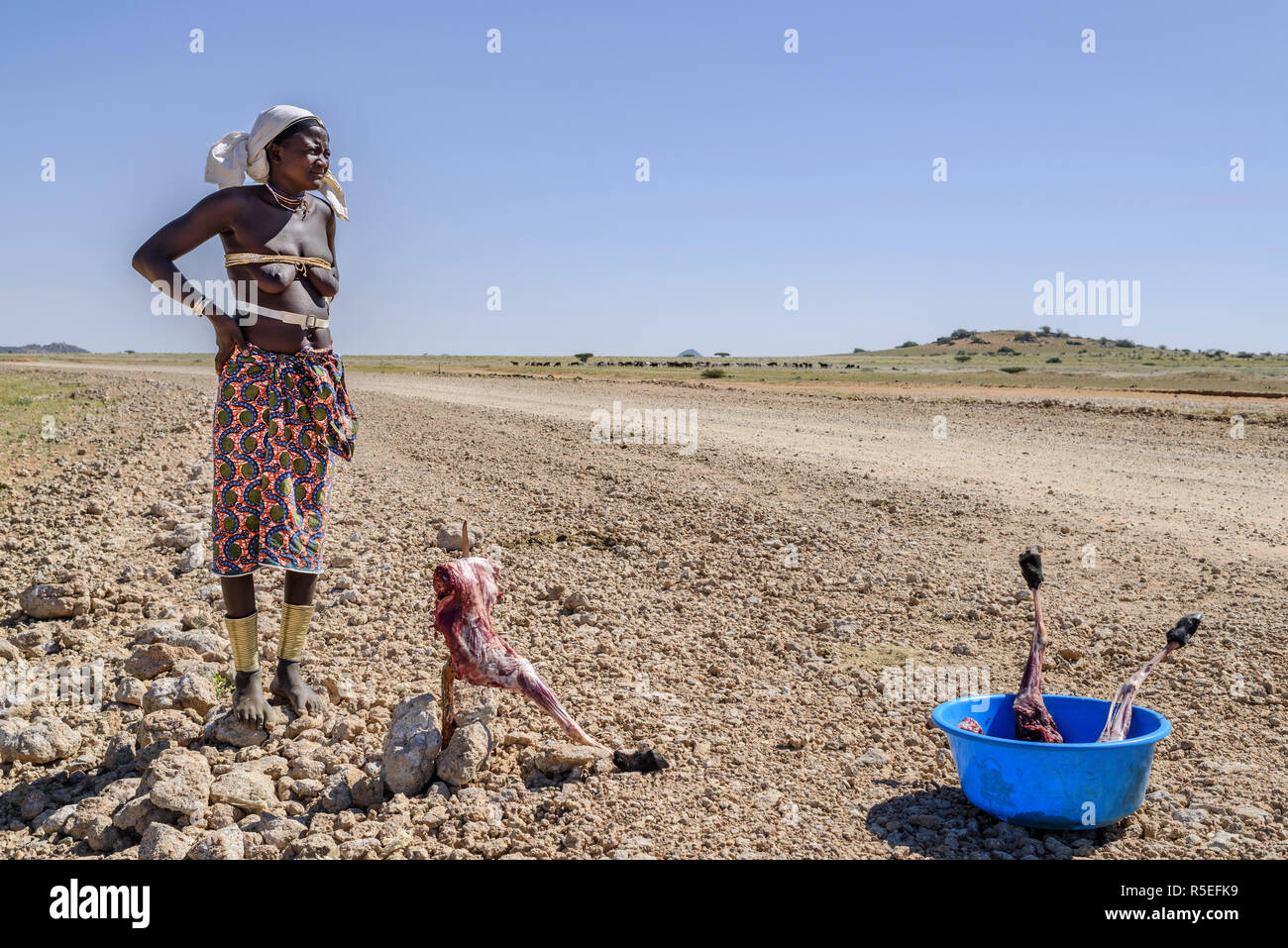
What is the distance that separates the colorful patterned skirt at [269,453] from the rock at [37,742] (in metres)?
0.87

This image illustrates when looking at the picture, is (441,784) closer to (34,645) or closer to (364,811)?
(364,811)

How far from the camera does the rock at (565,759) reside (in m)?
3.28

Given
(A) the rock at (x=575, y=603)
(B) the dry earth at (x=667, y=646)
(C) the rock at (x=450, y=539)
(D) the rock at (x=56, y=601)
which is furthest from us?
(C) the rock at (x=450, y=539)

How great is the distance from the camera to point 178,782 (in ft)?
9.88

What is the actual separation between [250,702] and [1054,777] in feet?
8.60

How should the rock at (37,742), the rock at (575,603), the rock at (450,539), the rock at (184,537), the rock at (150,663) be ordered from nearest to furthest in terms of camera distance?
the rock at (37,742) < the rock at (150,663) < the rock at (575,603) < the rock at (184,537) < the rock at (450,539)

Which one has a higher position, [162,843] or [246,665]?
[246,665]

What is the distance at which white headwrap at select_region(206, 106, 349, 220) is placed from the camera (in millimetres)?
3281

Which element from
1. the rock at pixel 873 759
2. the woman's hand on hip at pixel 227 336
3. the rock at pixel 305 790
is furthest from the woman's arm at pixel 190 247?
the rock at pixel 873 759

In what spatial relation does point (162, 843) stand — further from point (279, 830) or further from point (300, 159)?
point (300, 159)

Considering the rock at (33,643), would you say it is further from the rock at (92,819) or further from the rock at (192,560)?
the rock at (92,819)

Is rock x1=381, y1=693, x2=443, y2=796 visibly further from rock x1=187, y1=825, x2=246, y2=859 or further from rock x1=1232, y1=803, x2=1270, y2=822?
rock x1=1232, y1=803, x2=1270, y2=822

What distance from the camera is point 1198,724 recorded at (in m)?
3.76

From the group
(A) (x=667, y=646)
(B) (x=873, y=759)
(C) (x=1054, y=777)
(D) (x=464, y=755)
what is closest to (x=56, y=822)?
(D) (x=464, y=755)
